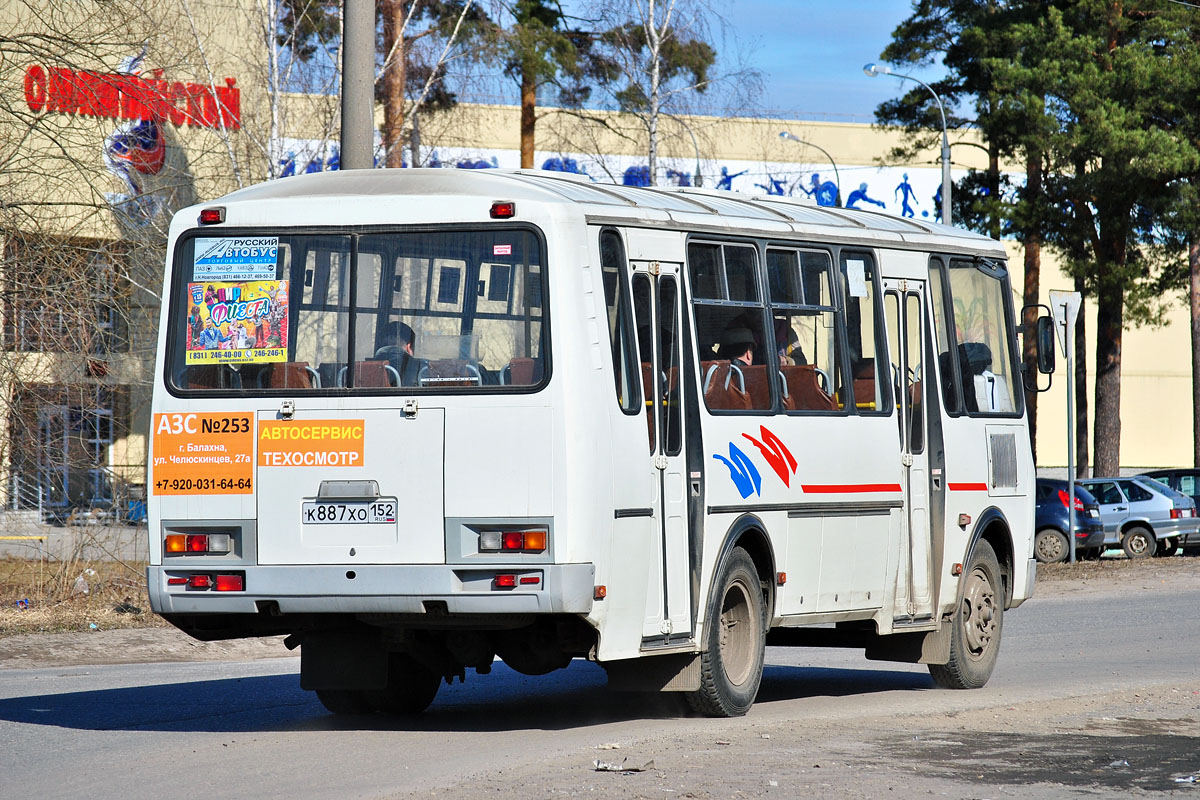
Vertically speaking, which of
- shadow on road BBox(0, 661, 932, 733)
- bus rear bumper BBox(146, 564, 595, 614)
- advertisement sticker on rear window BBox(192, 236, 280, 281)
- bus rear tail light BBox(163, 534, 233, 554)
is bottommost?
shadow on road BBox(0, 661, 932, 733)

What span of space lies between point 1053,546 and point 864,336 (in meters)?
20.4

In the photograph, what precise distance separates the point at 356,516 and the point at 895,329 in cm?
471

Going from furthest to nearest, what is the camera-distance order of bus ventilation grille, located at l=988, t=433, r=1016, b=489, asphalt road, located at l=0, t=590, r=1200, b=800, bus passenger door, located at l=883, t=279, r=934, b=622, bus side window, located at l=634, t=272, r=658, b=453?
bus ventilation grille, located at l=988, t=433, r=1016, b=489
bus passenger door, located at l=883, t=279, r=934, b=622
bus side window, located at l=634, t=272, r=658, b=453
asphalt road, located at l=0, t=590, r=1200, b=800

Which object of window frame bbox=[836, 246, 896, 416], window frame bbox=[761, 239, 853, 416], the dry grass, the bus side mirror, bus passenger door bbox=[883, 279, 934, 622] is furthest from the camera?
the dry grass

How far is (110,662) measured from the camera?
15047 millimetres

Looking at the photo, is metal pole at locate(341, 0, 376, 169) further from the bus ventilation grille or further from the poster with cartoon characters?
the bus ventilation grille

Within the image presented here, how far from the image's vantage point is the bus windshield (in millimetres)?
9477

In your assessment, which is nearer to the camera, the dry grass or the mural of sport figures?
the dry grass

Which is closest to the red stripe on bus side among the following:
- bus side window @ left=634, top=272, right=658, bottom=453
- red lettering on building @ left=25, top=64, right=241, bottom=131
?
bus side window @ left=634, top=272, right=658, bottom=453

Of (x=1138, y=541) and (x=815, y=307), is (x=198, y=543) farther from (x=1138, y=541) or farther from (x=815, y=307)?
(x=1138, y=541)

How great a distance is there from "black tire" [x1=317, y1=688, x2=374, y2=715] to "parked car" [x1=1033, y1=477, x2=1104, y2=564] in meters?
22.0

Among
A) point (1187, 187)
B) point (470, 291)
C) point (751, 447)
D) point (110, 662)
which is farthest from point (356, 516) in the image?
point (1187, 187)

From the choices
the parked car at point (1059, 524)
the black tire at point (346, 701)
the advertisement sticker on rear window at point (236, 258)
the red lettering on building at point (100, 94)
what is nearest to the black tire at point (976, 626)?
the black tire at point (346, 701)

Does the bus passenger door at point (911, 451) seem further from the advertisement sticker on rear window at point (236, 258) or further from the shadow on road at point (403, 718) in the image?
the advertisement sticker on rear window at point (236, 258)
